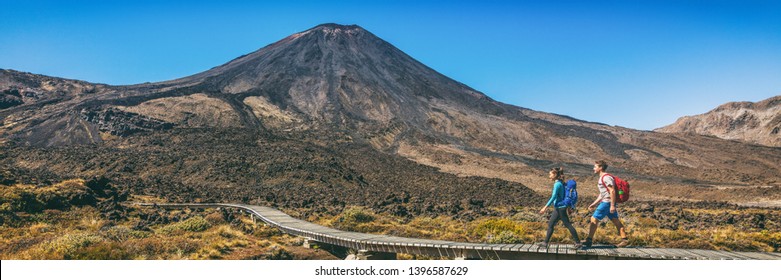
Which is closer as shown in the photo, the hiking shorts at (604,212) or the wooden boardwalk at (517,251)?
the wooden boardwalk at (517,251)

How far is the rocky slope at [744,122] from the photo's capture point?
129 metres

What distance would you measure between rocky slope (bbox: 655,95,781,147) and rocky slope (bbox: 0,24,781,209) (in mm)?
29264

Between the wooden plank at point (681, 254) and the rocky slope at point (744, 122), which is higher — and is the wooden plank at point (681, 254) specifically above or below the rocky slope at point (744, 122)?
below

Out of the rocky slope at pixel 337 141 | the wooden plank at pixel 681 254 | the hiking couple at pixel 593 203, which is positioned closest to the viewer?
the wooden plank at pixel 681 254

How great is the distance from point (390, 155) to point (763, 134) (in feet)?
356

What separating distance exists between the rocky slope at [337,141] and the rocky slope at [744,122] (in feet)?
96.0

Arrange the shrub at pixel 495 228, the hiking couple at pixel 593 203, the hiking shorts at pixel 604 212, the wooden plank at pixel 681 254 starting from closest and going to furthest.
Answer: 1. the wooden plank at pixel 681 254
2. the hiking couple at pixel 593 203
3. the hiking shorts at pixel 604 212
4. the shrub at pixel 495 228

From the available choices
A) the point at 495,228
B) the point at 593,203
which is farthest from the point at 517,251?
the point at 495,228

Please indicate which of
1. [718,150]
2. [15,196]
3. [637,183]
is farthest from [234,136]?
[718,150]

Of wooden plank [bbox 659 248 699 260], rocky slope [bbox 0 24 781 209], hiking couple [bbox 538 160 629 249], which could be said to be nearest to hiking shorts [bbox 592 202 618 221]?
hiking couple [bbox 538 160 629 249]

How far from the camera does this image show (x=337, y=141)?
80.9 metres

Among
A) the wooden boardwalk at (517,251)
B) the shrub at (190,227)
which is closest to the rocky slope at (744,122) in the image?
the wooden boardwalk at (517,251)

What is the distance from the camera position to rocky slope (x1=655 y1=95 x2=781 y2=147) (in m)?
129

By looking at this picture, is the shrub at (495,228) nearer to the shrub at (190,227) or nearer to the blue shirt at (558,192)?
the blue shirt at (558,192)
